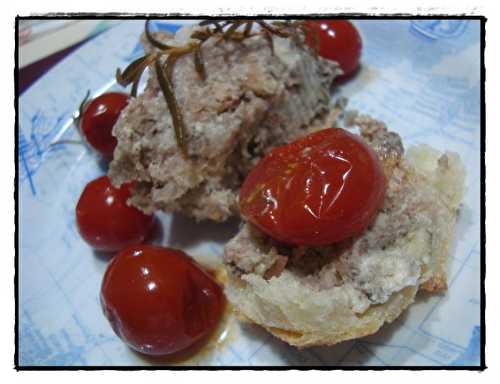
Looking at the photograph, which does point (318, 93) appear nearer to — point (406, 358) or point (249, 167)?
point (249, 167)

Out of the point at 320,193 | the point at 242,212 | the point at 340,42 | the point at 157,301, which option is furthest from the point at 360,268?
the point at 340,42

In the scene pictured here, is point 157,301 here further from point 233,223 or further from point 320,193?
point 320,193

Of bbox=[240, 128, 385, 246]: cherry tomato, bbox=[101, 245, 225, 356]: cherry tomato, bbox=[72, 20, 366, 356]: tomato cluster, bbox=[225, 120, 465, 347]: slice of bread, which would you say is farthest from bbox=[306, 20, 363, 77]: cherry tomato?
bbox=[101, 245, 225, 356]: cherry tomato

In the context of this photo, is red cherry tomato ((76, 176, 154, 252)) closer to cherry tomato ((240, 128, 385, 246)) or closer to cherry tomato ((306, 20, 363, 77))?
cherry tomato ((240, 128, 385, 246))

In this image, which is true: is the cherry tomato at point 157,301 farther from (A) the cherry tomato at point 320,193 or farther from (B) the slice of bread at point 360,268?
(A) the cherry tomato at point 320,193

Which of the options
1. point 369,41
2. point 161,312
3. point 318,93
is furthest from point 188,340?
point 369,41
